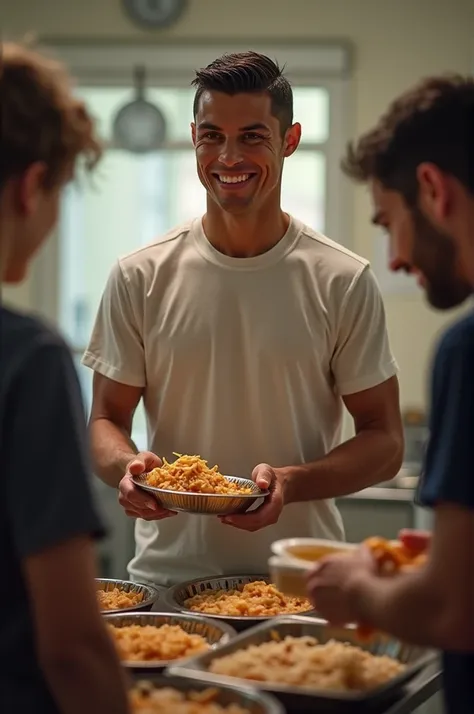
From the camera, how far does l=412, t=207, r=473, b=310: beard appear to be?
1.49 metres

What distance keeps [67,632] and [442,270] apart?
72cm

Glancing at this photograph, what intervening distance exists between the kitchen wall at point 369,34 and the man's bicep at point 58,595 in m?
4.64

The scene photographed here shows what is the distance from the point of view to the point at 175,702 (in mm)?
1571

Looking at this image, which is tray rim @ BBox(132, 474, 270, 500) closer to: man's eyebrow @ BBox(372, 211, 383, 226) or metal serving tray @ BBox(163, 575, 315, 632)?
metal serving tray @ BBox(163, 575, 315, 632)

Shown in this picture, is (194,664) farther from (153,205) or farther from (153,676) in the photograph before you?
(153,205)

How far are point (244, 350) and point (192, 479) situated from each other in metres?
0.42

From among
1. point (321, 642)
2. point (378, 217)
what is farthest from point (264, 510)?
point (378, 217)

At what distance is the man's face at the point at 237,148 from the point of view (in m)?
2.55

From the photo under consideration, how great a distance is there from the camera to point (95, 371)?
272 cm

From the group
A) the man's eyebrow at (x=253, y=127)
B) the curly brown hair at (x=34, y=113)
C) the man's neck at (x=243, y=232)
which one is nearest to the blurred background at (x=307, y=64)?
the man's neck at (x=243, y=232)

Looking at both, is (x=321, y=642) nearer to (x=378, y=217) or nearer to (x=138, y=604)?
(x=138, y=604)

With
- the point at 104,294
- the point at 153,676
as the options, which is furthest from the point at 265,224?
the point at 153,676

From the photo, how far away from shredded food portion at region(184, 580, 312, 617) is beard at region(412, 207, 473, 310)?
34.7 inches

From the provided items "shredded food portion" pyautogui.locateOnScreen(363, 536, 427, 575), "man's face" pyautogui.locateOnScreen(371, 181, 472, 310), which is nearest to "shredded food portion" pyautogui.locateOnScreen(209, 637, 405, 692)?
"shredded food portion" pyautogui.locateOnScreen(363, 536, 427, 575)
